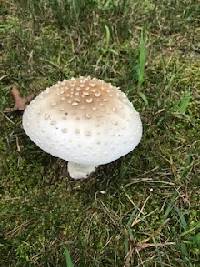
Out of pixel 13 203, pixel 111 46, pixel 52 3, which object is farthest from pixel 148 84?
pixel 13 203

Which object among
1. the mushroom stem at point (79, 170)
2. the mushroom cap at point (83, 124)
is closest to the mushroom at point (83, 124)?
the mushroom cap at point (83, 124)

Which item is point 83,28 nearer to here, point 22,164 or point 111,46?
point 111,46

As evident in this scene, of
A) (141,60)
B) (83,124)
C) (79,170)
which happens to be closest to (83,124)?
(83,124)

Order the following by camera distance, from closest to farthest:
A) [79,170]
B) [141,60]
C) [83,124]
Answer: [83,124]
[79,170]
[141,60]

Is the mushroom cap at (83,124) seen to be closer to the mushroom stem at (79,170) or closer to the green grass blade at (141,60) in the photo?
the mushroom stem at (79,170)

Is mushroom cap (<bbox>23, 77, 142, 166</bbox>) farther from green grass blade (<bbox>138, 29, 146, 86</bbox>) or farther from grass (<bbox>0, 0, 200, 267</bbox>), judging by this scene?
green grass blade (<bbox>138, 29, 146, 86</bbox>)

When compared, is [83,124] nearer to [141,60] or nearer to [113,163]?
[113,163]
